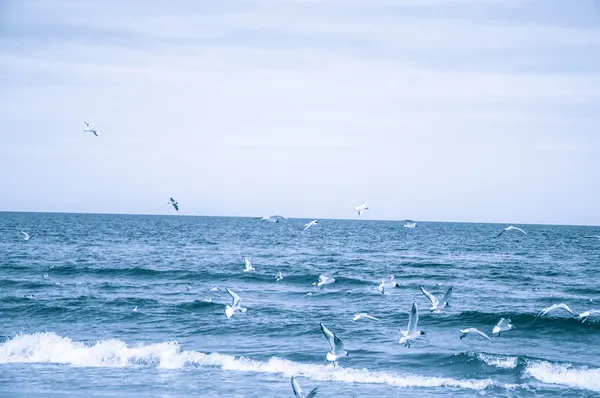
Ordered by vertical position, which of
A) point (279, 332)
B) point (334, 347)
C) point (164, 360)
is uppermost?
point (334, 347)

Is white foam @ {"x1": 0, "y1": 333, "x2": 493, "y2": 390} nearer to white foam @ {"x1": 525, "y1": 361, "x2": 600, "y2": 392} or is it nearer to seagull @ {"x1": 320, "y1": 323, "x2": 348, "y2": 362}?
white foam @ {"x1": 525, "y1": 361, "x2": 600, "y2": 392}

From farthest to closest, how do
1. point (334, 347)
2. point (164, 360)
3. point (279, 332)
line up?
1. point (279, 332)
2. point (164, 360)
3. point (334, 347)

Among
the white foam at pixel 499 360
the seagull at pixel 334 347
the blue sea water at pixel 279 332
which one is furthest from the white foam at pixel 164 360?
the seagull at pixel 334 347

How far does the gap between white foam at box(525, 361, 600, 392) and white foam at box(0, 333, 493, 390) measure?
1854 mm

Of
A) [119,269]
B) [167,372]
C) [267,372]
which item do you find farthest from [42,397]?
[119,269]

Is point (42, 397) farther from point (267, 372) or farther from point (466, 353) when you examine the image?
point (466, 353)

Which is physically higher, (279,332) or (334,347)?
(334,347)

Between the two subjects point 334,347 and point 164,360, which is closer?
point 334,347

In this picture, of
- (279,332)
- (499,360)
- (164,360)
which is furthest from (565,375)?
(164,360)

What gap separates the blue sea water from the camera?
18.0m

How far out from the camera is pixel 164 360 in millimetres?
20266

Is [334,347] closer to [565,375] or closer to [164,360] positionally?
[164,360]

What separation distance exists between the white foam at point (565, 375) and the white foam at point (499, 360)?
1.64 ft

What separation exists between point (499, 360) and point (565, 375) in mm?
2026
